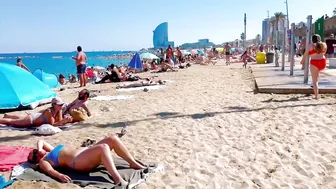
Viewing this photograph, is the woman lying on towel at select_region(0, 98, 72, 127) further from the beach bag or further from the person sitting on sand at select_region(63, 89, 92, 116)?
the person sitting on sand at select_region(63, 89, 92, 116)

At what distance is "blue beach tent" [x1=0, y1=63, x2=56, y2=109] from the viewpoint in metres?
7.84

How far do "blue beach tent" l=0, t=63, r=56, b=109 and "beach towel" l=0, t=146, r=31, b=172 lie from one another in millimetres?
3420

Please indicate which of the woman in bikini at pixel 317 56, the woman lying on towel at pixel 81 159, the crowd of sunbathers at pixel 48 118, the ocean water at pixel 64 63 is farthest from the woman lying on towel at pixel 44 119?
the ocean water at pixel 64 63

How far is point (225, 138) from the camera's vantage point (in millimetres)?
5031

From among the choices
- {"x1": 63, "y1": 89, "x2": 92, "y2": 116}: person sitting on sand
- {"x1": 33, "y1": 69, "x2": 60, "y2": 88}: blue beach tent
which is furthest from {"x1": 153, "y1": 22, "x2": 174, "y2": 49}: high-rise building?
{"x1": 63, "y1": 89, "x2": 92, "y2": 116}: person sitting on sand

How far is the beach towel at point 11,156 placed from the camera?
4004 mm

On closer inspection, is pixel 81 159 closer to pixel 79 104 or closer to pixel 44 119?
pixel 44 119

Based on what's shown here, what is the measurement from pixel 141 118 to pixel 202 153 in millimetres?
2397

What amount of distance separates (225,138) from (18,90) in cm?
525

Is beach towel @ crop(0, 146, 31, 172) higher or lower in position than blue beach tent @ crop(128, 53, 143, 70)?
lower

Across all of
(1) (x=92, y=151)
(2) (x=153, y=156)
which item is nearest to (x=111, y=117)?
(2) (x=153, y=156)

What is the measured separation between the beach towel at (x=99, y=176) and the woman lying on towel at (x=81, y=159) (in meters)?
0.06

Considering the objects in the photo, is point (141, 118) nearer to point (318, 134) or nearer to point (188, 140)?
point (188, 140)

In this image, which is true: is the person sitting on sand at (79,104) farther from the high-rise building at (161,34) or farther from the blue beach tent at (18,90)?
the high-rise building at (161,34)
